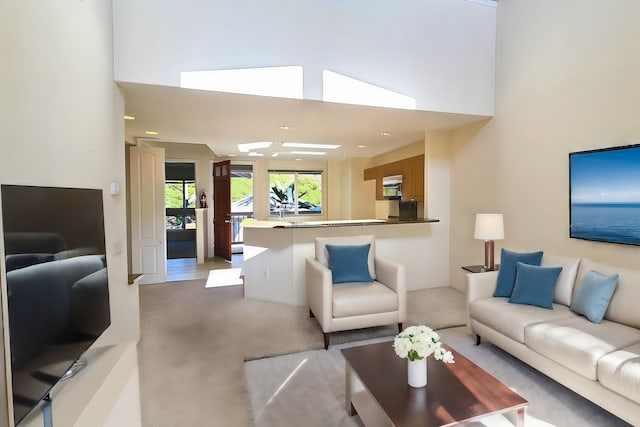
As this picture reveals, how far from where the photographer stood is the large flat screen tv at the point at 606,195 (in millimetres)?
2514

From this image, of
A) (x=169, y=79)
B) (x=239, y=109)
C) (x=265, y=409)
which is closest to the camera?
(x=265, y=409)

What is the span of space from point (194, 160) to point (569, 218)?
7.09 metres

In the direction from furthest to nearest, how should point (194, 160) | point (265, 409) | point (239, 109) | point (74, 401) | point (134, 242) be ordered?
point (194, 160) → point (134, 242) → point (239, 109) → point (265, 409) → point (74, 401)

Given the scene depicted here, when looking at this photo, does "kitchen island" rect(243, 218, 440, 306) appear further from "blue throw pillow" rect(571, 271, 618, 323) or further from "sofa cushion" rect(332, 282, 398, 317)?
"blue throw pillow" rect(571, 271, 618, 323)

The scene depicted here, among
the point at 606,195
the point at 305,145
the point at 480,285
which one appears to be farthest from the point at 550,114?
the point at 305,145

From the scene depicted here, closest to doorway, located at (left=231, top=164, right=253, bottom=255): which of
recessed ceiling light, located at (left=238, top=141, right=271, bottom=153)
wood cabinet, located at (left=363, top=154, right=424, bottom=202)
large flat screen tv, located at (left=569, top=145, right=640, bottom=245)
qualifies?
recessed ceiling light, located at (left=238, top=141, right=271, bottom=153)

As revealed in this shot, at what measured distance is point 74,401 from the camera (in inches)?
42.9

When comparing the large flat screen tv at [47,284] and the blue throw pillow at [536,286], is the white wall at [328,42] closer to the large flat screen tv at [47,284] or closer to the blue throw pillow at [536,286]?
the large flat screen tv at [47,284]

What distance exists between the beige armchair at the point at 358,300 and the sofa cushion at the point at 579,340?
3.62ft

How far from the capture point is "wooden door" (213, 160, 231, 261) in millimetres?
6902

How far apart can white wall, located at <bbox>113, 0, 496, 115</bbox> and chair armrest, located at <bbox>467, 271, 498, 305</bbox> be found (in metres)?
1.97

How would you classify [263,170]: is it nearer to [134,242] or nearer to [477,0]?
A: [134,242]

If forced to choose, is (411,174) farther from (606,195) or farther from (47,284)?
(47,284)

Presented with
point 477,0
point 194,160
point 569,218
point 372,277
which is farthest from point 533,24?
point 194,160
